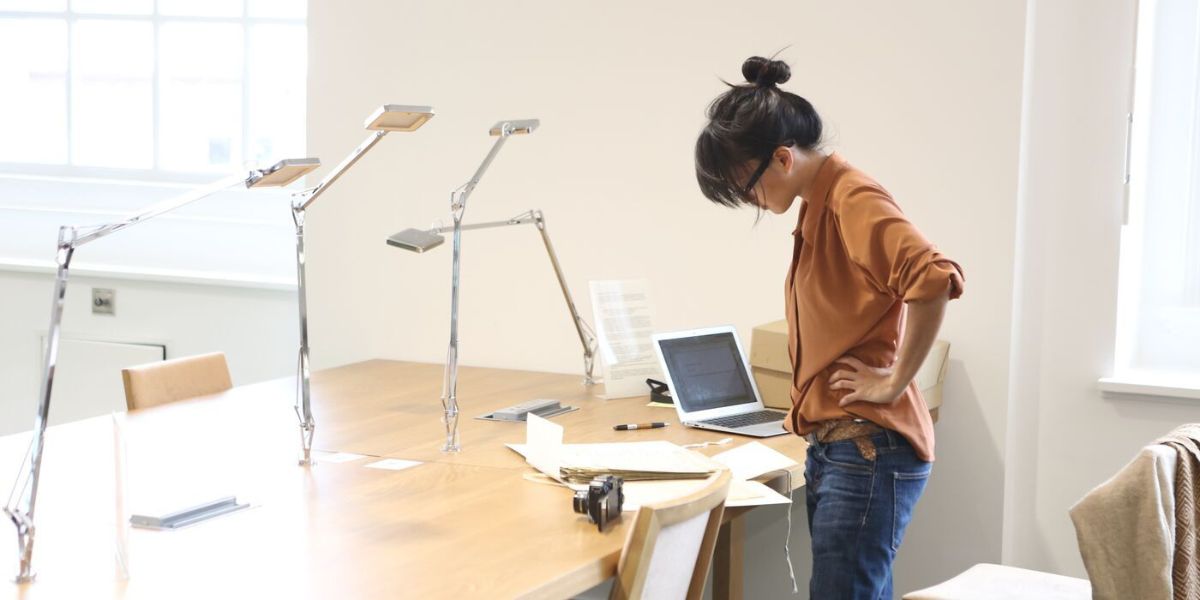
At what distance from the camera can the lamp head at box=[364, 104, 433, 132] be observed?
219 cm

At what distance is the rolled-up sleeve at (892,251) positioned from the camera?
73.7 inches

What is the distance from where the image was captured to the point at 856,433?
206 cm

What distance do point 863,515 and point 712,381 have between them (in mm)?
988

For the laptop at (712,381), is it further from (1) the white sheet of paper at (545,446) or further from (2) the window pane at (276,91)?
(2) the window pane at (276,91)

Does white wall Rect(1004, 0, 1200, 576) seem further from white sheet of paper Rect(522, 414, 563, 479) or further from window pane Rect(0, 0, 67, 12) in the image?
window pane Rect(0, 0, 67, 12)

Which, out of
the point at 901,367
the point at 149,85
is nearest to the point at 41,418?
the point at 901,367

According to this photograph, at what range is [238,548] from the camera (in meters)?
1.88

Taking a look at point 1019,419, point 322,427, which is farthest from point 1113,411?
point 322,427

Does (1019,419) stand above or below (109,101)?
below

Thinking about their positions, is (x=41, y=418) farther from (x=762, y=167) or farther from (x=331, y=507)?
(x=762, y=167)

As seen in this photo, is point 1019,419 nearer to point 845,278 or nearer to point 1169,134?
point 1169,134

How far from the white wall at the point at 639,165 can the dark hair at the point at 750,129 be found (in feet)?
3.61

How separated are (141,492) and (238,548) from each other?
40 centimetres

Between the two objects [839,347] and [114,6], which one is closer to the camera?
[839,347]
